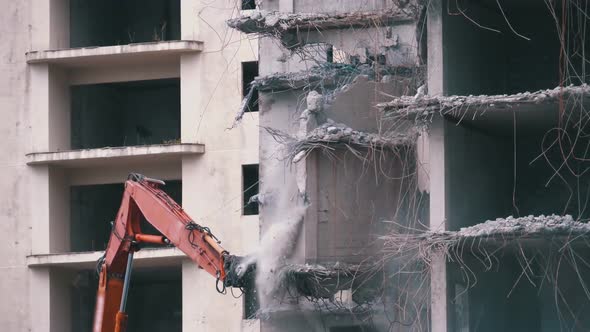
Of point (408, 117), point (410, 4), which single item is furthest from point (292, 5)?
point (408, 117)

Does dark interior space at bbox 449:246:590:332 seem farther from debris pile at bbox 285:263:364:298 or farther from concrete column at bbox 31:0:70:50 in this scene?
concrete column at bbox 31:0:70:50

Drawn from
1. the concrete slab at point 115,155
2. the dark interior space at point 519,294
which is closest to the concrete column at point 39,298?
the concrete slab at point 115,155

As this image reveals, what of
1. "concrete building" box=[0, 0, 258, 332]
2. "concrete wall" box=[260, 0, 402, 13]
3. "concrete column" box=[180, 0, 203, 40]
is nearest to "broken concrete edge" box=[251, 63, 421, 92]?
"concrete wall" box=[260, 0, 402, 13]

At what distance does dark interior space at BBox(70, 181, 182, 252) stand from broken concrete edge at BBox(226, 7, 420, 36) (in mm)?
21045

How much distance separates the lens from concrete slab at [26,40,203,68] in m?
46.1

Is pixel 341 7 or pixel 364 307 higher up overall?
pixel 341 7

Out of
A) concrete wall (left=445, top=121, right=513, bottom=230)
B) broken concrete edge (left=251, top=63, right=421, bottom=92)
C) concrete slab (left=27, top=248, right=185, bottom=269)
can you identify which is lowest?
concrete slab (left=27, top=248, right=185, bottom=269)

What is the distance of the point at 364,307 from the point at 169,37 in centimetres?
2294

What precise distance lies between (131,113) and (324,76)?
2318 centimetres

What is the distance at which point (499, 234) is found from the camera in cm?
2280

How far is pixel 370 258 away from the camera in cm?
2689

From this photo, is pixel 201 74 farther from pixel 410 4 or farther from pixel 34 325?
pixel 410 4

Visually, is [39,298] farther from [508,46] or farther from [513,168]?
[508,46]

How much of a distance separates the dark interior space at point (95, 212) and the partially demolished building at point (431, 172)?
19.8 m
